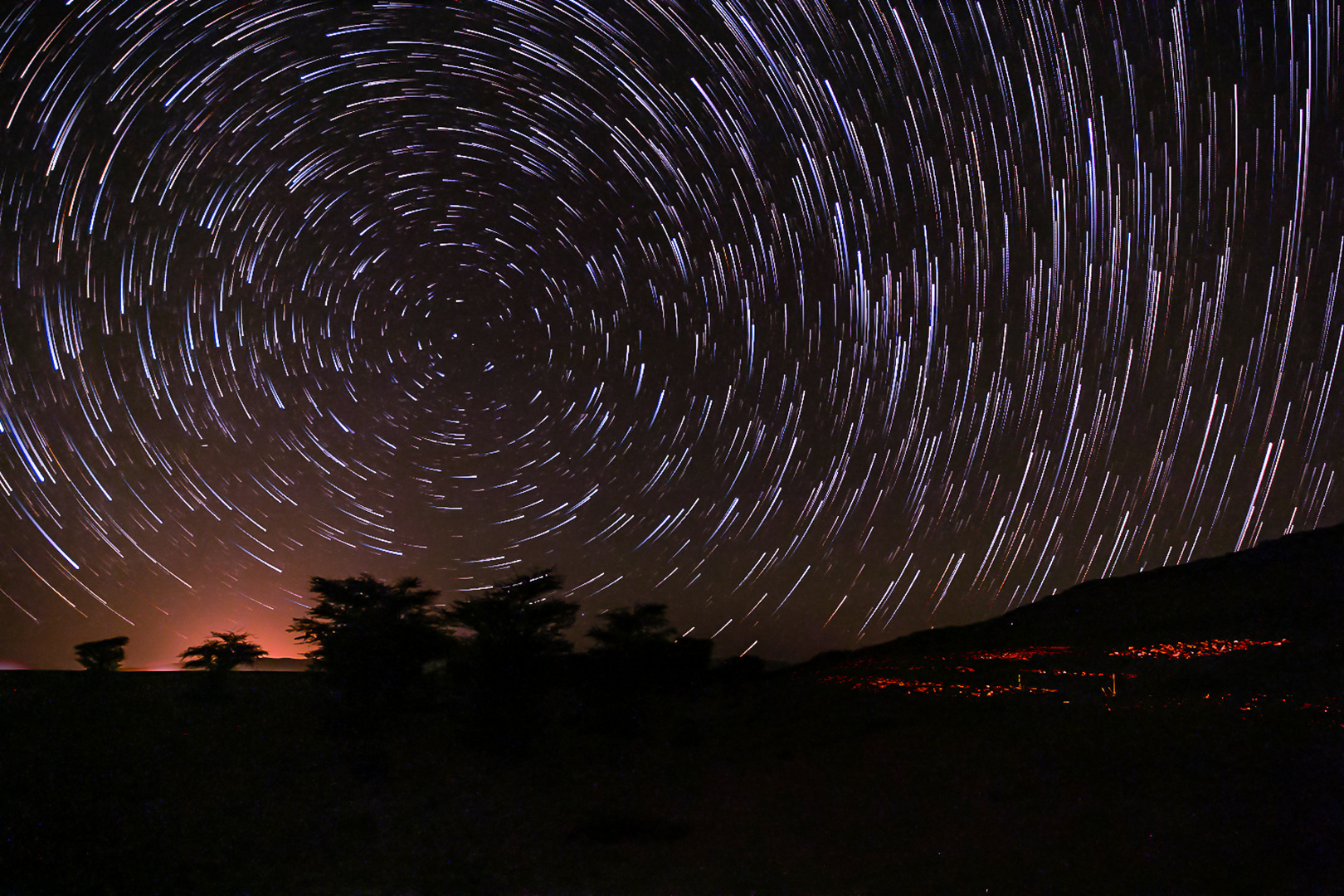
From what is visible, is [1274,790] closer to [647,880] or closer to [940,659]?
[647,880]

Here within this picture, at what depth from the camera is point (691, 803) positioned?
41.9ft

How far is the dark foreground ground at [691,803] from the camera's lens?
9.20 metres

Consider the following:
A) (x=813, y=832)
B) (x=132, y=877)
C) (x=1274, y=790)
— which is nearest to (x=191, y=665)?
(x=132, y=877)

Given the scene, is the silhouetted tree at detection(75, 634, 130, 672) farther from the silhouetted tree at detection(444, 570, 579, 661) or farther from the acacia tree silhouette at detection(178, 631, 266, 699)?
the silhouetted tree at detection(444, 570, 579, 661)

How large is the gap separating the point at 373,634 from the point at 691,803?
10.3 meters

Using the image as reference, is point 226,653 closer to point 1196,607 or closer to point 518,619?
point 518,619

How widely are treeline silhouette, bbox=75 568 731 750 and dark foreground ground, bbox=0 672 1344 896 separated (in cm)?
63

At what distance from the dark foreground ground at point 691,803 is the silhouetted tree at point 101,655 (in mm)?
4699

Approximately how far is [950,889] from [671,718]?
11205mm

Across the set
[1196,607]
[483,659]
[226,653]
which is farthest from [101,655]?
[1196,607]

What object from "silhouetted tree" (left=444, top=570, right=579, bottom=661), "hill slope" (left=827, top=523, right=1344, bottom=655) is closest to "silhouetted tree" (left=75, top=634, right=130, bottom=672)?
"silhouetted tree" (left=444, top=570, right=579, bottom=661)

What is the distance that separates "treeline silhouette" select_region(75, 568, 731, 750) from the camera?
17109 mm

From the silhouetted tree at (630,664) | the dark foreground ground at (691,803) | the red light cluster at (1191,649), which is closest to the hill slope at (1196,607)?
the red light cluster at (1191,649)

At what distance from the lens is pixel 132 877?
966 centimetres
